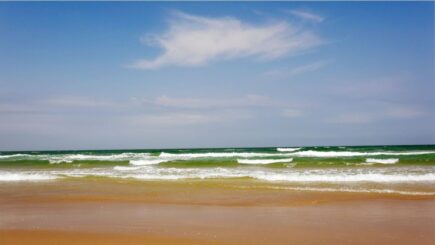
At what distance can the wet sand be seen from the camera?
599cm

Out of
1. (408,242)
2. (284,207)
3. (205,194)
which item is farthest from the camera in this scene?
(205,194)

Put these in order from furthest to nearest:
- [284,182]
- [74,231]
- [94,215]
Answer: [284,182]
[94,215]
[74,231]

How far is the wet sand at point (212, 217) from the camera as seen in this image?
599cm

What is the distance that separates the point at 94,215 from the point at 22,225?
1427mm

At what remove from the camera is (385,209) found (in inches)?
322

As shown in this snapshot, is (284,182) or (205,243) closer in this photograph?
(205,243)

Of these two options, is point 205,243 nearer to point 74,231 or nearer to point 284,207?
point 74,231

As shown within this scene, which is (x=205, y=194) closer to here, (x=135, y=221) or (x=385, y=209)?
(x=135, y=221)

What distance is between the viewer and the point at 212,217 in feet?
24.7

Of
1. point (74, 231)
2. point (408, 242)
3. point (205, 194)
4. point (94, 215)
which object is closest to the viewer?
point (408, 242)

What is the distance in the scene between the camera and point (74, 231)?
660 centimetres

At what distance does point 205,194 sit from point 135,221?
365cm

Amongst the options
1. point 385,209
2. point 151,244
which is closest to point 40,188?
→ point 151,244

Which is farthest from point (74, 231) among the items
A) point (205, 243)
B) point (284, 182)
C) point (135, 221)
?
point (284, 182)
